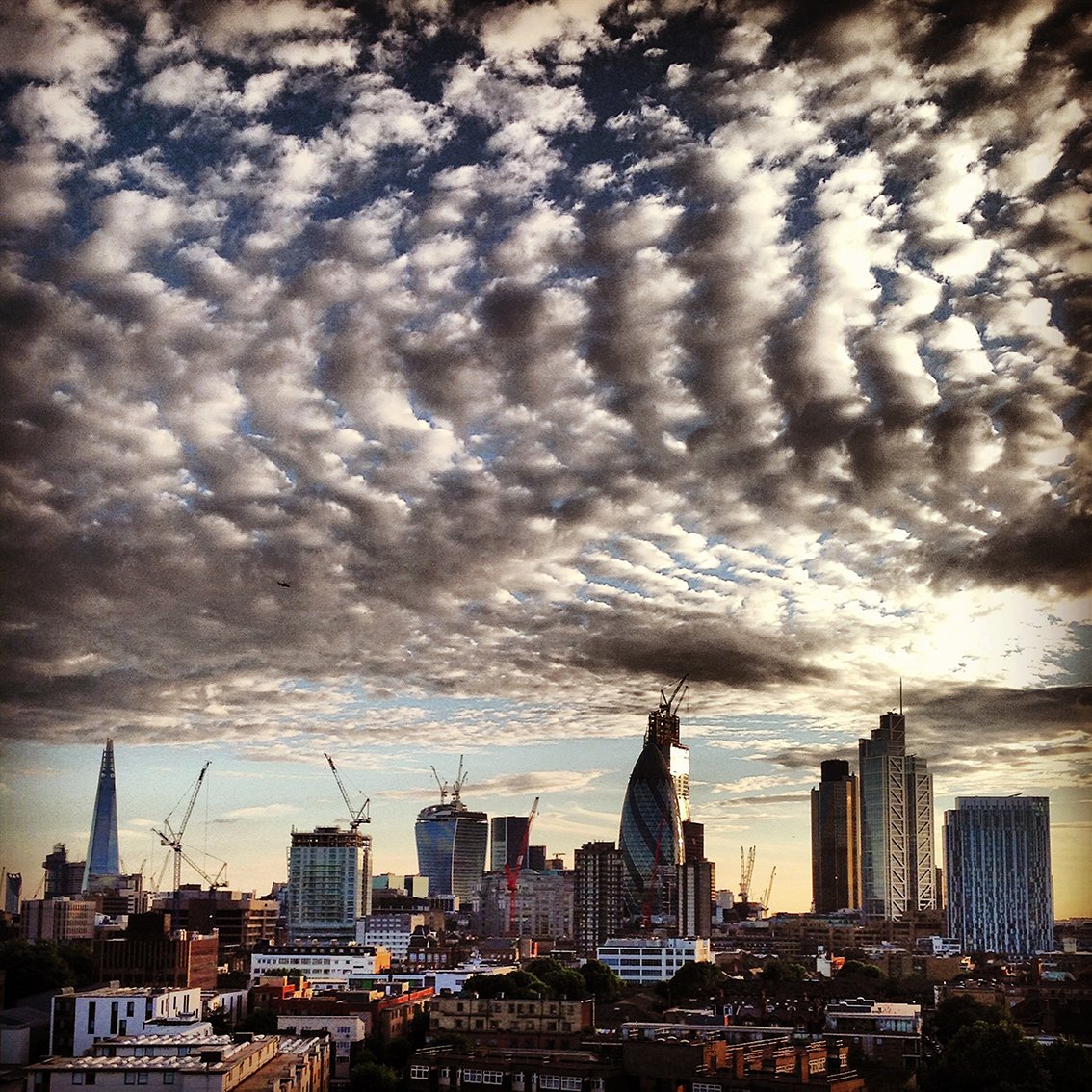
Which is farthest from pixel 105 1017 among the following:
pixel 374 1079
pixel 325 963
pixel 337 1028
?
pixel 325 963

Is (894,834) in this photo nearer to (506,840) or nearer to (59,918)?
(506,840)

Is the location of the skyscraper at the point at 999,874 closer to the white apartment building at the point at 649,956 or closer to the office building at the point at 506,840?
the white apartment building at the point at 649,956

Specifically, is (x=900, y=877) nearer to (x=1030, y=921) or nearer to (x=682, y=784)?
(x=682, y=784)

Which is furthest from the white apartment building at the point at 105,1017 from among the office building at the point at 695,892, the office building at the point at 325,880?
the office building at the point at 695,892

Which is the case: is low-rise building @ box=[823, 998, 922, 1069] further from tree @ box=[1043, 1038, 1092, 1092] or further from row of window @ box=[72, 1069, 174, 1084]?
row of window @ box=[72, 1069, 174, 1084]

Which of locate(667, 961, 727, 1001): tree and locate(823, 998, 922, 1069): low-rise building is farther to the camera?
locate(667, 961, 727, 1001): tree

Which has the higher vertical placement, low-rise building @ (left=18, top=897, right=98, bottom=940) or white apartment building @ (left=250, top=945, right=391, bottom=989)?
low-rise building @ (left=18, top=897, right=98, bottom=940)

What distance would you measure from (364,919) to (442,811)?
12097 mm

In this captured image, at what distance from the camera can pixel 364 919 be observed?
3369 centimetres

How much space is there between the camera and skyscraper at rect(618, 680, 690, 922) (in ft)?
130

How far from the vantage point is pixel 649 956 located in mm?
26547

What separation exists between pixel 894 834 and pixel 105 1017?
38.3 metres

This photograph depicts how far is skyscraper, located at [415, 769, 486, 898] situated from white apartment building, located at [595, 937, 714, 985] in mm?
20135

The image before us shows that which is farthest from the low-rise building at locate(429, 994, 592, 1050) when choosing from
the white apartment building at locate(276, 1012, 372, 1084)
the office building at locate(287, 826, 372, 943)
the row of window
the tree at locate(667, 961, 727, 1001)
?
the office building at locate(287, 826, 372, 943)
